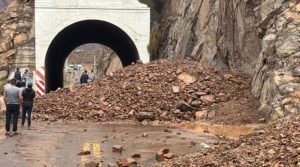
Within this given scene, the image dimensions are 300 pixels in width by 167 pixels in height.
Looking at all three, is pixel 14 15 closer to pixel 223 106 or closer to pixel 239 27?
pixel 239 27

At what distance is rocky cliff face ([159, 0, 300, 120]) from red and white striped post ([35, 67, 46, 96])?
701 cm

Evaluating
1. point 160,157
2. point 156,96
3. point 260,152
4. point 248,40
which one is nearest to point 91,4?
point 156,96

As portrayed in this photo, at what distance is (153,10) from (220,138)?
22870mm

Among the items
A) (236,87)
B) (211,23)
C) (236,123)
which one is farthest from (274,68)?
(211,23)

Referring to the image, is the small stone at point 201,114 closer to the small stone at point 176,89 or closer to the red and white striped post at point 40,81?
the small stone at point 176,89

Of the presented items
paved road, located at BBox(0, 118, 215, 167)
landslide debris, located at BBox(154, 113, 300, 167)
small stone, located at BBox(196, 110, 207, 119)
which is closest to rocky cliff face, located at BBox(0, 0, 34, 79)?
paved road, located at BBox(0, 118, 215, 167)

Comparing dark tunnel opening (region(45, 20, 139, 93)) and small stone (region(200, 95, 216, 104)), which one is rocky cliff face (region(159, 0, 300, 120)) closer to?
small stone (region(200, 95, 216, 104))

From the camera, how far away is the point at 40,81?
29.8m

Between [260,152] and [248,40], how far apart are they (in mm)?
14353

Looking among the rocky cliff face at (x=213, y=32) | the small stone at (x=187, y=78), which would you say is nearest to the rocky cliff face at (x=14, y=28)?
the rocky cliff face at (x=213, y=32)

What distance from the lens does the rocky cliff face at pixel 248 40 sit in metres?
16.6

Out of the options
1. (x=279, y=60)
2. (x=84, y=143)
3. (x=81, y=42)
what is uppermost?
(x=81, y=42)

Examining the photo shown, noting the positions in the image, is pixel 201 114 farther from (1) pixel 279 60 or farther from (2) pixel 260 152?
(2) pixel 260 152

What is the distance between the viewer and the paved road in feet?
36.4
